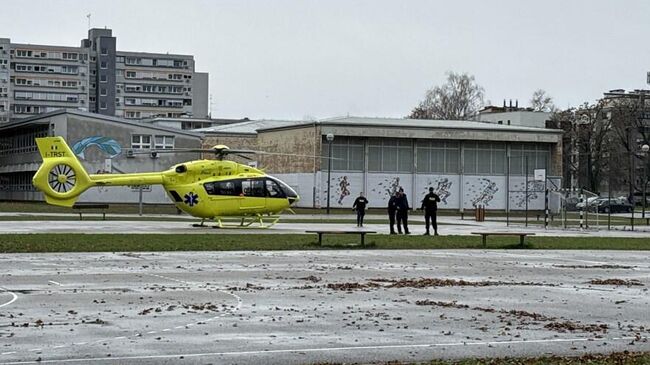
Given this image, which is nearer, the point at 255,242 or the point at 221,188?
the point at 255,242

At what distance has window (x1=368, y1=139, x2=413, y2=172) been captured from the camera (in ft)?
268

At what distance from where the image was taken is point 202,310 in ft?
49.2

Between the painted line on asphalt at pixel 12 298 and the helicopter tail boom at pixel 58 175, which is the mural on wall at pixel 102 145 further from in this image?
the painted line on asphalt at pixel 12 298

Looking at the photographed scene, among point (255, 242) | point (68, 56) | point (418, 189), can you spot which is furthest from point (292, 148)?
point (68, 56)

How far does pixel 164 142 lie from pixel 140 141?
6.13ft

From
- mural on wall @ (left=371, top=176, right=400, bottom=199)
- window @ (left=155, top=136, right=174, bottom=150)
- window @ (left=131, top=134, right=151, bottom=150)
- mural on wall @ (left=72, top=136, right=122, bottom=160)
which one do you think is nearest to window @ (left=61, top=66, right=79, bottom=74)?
window @ (left=155, top=136, right=174, bottom=150)

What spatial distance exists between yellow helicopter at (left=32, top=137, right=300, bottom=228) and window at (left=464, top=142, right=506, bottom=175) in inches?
1654

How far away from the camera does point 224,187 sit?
43.5 m

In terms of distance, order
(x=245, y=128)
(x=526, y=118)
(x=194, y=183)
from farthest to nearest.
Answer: (x=526, y=118) < (x=245, y=128) < (x=194, y=183)

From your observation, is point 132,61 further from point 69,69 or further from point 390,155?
point 390,155

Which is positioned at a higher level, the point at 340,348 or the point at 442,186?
the point at 442,186

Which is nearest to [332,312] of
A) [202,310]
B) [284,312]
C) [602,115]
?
[284,312]

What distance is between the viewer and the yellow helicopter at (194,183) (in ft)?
140

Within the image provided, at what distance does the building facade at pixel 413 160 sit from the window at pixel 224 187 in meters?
34.9
